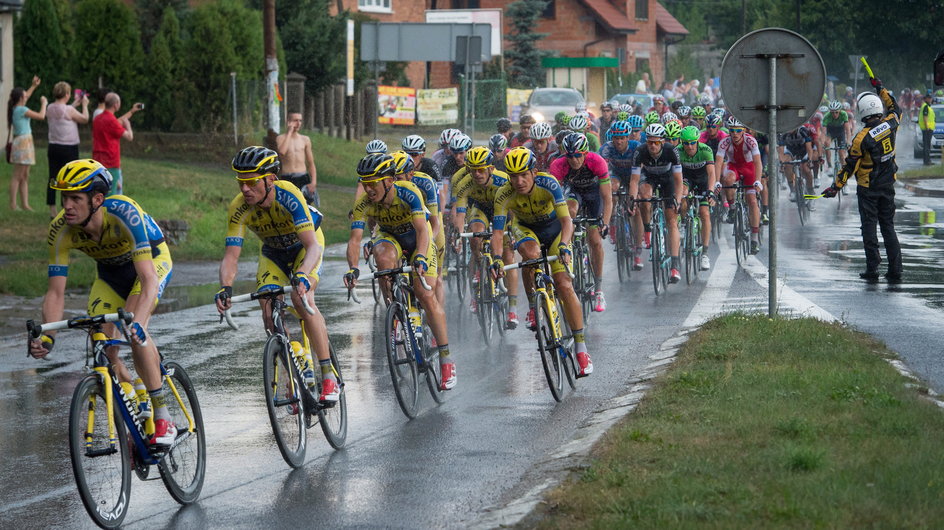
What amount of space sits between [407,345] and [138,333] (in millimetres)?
3129

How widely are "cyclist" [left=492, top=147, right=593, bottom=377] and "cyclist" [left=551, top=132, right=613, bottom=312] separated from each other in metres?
2.69

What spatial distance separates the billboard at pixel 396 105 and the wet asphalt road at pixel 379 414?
74.1ft

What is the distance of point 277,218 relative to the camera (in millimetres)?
8688

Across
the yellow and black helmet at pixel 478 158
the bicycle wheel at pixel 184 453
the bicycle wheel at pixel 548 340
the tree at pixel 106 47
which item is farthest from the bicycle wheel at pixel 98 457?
the tree at pixel 106 47

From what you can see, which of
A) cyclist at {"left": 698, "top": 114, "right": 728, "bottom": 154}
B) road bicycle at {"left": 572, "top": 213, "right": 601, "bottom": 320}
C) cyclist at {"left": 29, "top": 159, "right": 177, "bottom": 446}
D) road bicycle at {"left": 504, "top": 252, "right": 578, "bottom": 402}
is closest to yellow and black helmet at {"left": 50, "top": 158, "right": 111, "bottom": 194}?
cyclist at {"left": 29, "top": 159, "right": 177, "bottom": 446}

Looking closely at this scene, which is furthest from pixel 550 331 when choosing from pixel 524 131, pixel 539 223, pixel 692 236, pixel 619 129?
pixel 524 131

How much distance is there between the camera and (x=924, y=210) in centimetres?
2878

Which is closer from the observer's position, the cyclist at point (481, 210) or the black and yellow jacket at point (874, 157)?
the cyclist at point (481, 210)

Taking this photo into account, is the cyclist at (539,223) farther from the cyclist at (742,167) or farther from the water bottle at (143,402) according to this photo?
the cyclist at (742,167)

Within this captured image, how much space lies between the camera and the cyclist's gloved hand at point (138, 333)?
6953mm

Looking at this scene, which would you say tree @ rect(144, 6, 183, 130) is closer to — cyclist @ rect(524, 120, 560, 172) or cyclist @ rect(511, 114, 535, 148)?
cyclist @ rect(511, 114, 535, 148)

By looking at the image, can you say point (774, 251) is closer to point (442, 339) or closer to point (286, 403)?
point (442, 339)

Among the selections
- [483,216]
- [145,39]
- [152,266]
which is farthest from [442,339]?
[145,39]

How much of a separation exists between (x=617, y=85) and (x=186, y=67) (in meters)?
35.5
